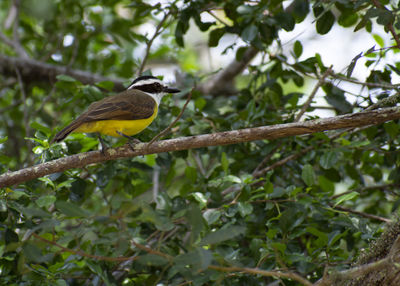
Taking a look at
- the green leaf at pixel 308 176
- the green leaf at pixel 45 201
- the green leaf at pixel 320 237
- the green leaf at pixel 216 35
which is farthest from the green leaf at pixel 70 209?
the green leaf at pixel 216 35

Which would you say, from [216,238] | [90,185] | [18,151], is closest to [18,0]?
[18,151]

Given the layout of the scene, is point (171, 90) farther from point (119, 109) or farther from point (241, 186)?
point (241, 186)

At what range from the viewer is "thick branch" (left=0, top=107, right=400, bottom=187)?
9.45 ft

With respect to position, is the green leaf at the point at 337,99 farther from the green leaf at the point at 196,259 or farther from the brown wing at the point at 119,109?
the green leaf at the point at 196,259

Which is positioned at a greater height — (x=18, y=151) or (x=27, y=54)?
(x=27, y=54)

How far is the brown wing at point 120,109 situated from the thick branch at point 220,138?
1.64 feet

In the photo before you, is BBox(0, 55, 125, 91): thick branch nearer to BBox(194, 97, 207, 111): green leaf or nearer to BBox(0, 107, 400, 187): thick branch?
BBox(194, 97, 207, 111): green leaf

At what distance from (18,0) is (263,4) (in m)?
4.25

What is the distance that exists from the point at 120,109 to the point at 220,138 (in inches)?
55.9

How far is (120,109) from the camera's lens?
168 inches

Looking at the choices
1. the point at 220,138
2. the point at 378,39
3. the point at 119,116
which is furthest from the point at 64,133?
the point at 378,39

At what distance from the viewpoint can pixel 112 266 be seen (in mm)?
3520

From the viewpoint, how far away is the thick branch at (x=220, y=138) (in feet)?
9.45

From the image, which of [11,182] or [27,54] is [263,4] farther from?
[27,54]
